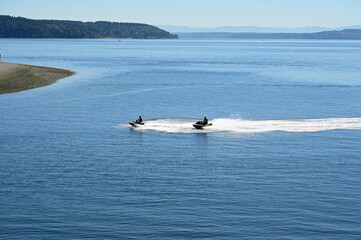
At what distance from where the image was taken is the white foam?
7625cm

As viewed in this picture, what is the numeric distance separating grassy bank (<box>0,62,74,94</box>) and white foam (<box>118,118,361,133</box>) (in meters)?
50.2

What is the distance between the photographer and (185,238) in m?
40.2

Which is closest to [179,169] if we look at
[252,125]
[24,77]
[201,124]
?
[201,124]

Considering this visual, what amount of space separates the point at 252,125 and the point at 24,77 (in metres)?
79.0

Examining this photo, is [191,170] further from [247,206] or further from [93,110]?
[93,110]

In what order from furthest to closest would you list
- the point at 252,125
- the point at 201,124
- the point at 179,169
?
the point at 252,125 < the point at 201,124 < the point at 179,169

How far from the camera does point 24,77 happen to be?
463ft

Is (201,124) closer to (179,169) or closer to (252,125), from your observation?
(252,125)

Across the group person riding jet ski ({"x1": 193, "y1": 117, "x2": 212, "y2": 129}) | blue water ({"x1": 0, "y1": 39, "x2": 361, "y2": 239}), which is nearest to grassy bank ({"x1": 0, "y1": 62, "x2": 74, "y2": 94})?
blue water ({"x1": 0, "y1": 39, "x2": 361, "y2": 239})

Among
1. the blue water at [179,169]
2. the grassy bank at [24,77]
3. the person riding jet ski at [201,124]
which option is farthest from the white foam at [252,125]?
the grassy bank at [24,77]

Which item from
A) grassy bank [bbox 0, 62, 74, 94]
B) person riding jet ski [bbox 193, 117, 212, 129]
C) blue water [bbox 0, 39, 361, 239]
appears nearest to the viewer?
blue water [bbox 0, 39, 361, 239]

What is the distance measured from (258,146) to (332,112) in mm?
29339

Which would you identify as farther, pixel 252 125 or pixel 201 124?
pixel 252 125

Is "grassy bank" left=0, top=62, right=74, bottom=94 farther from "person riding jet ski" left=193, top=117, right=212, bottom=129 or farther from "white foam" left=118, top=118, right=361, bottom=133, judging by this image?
"person riding jet ski" left=193, top=117, right=212, bottom=129
